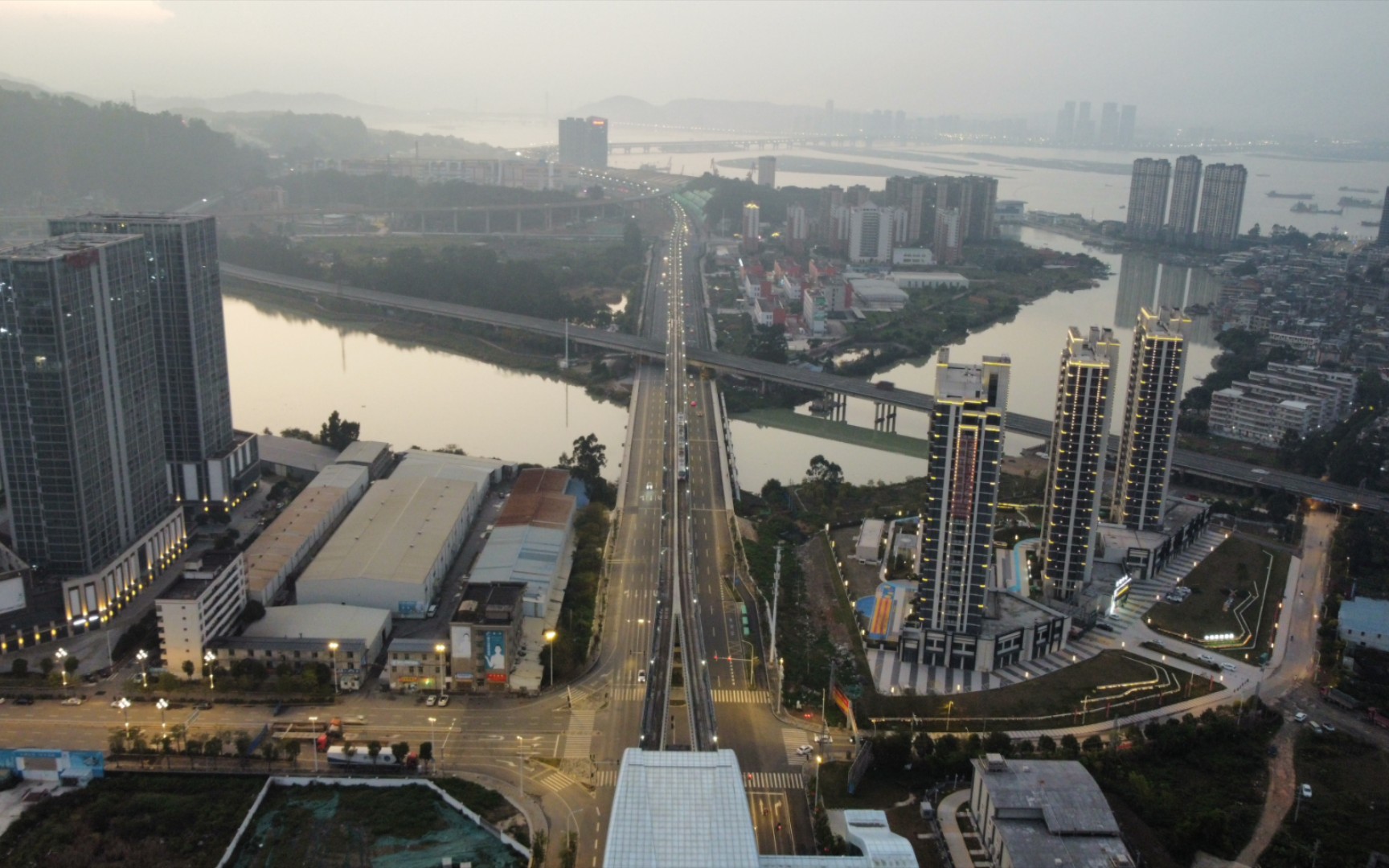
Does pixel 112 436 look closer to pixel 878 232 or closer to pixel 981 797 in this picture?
pixel 981 797

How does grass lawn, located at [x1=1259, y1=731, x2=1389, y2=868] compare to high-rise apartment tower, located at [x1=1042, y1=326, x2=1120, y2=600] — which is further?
high-rise apartment tower, located at [x1=1042, y1=326, x2=1120, y2=600]

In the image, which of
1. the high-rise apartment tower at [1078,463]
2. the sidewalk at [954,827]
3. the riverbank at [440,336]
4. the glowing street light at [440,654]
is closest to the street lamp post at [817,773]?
the sidewalk at [954,827]

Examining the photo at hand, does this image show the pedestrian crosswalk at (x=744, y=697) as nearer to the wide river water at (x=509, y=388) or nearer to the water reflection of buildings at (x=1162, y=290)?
the wide river water at (x=509, y=388)

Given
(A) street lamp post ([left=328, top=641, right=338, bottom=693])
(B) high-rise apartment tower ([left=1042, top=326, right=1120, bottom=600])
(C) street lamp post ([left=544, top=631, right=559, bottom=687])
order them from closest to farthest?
(A) street lamp post ([left=328, top=641, right=338, bottom=693]) → (C) street lamp post ([left=544, top=631, right=559, bottom=687]) → (B) high-rise apartment tower ([left=1042, top=326, right=1120, bottom=600])

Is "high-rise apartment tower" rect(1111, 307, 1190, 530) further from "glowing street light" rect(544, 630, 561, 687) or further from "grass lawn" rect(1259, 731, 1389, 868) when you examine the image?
"glowing street light" rect(544, 630, 561, 687)

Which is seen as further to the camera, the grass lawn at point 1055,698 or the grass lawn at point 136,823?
the grass lawn at point 1055,698

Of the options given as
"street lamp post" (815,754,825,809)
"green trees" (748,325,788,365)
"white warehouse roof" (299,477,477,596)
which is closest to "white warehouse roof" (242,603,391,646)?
"white warehouse roof" (299,477,477,596)

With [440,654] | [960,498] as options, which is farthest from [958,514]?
[440,654]
